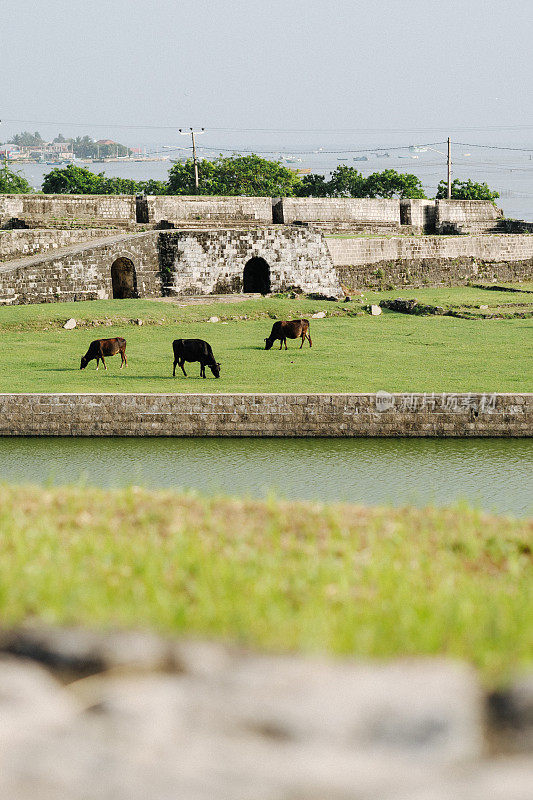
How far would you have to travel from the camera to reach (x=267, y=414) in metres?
14.9

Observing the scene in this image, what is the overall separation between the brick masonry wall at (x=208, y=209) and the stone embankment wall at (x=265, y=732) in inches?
1194

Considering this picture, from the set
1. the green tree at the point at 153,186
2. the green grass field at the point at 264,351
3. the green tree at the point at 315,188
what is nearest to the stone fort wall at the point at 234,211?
the green grass field at the point at 264,351

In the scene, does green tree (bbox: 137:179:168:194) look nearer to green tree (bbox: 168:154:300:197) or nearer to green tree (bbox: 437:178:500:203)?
green tree (bbox: 168:154:300:197)

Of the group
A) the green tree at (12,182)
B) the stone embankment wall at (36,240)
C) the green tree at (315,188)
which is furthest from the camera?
the green tree at (12,182)

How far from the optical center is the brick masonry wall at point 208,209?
33719 mm

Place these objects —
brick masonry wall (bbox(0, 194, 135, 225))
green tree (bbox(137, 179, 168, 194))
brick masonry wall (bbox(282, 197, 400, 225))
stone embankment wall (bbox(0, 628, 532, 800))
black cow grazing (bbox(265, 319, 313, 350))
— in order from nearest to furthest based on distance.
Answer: stone embankment wall (bbox(0, 628, 532, 800)) < black cow grazing (bbox(265, 319, 313, 350)) < brick masonry wall (bbox(0, 194, 135, 225)) < brick masonry wall (bbox(282, 197, 400, 225)) < green tree (bbox(137, 179, 168, 194))

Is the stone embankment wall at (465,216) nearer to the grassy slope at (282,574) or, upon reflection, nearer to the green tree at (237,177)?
the green tree at (237,177)

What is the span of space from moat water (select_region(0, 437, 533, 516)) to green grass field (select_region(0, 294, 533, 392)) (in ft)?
5.84

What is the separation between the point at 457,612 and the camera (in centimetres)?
417

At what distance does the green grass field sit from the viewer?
1681 centimetres

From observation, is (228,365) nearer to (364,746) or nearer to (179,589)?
(179,589)
